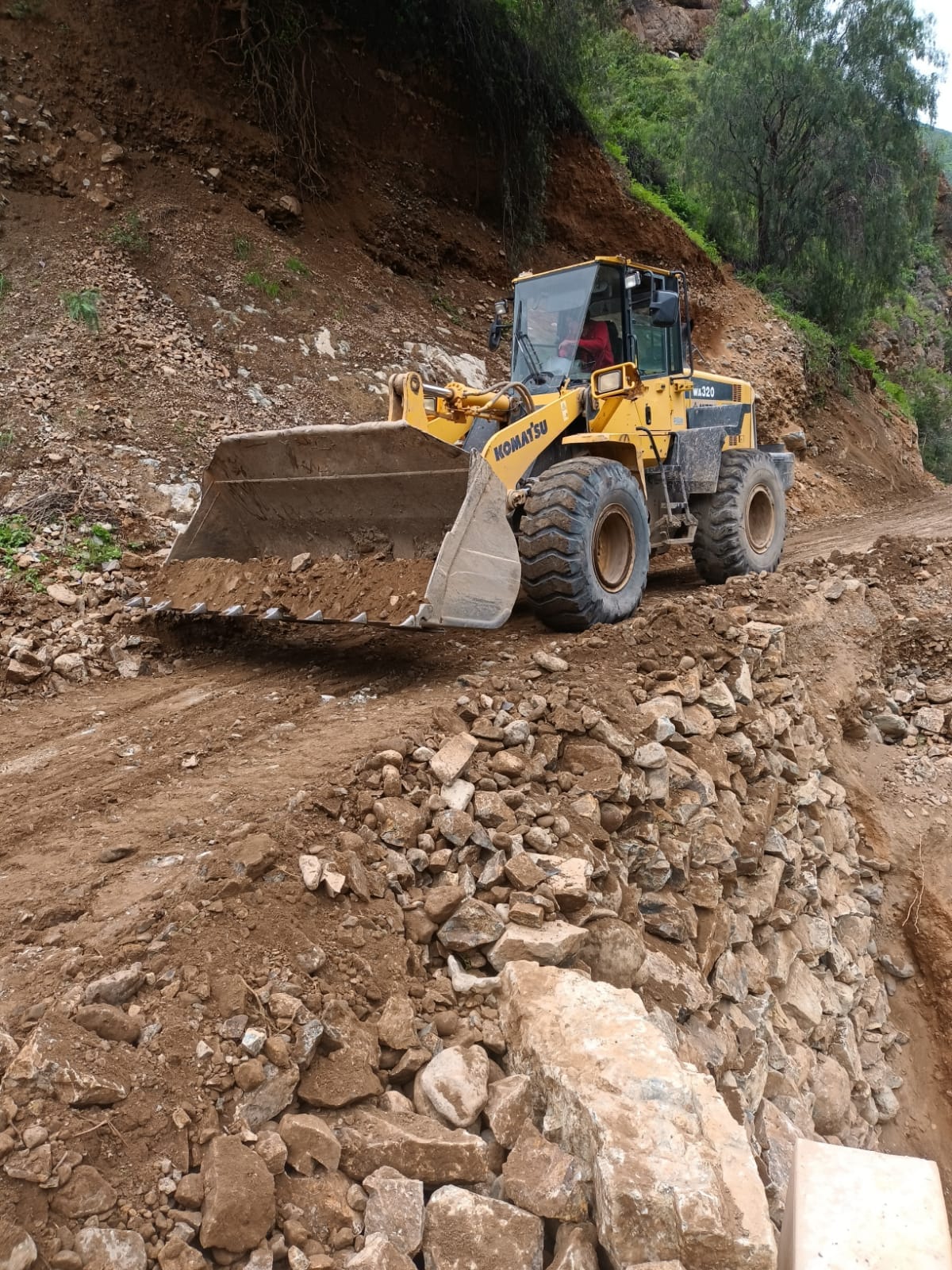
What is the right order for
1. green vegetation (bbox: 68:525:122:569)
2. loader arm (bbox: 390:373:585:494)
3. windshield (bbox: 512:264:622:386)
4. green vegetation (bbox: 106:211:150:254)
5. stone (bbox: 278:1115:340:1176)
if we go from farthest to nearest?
green vegetation (bbox: 106:211:150:254) → windshield (bbox: 512:264:622:386) → green vegetation (bbox: 68:525:122:569) → loader arm (bbox: 390:373:585:494) → stone (bbox: 278:1115:340:1176)

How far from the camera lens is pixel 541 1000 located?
3.09 meters

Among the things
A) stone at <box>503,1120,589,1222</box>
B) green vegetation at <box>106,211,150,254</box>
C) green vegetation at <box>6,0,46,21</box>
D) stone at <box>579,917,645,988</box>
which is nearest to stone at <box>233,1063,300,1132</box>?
stone at <box>503,1120,589,1222</box>

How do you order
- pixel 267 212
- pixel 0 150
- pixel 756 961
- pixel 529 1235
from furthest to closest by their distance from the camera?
pixel 267 212 → pixel 0 150 → pixel 756 961 → pixel 529 1235

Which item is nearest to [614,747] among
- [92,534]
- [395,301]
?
[92,534]

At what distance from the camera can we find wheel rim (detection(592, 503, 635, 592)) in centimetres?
661

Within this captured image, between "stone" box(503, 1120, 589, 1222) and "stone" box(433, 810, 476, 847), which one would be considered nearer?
"stone" box(503, 1120, 589, 1222)

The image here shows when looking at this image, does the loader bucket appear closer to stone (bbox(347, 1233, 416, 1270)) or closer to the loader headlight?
the loader headlight

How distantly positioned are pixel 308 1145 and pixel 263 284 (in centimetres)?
1096

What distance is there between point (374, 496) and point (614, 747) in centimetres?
240

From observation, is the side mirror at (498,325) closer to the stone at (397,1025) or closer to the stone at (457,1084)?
the stone at (397,1025)

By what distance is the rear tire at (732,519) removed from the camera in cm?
833

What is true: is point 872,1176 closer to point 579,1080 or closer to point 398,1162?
point 579,1080

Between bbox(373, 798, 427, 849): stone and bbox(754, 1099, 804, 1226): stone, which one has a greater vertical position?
bbox(373, 798, 427, 849): stone

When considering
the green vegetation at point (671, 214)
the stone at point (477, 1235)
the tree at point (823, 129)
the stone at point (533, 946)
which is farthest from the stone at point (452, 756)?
the tree at point (823, 129)
